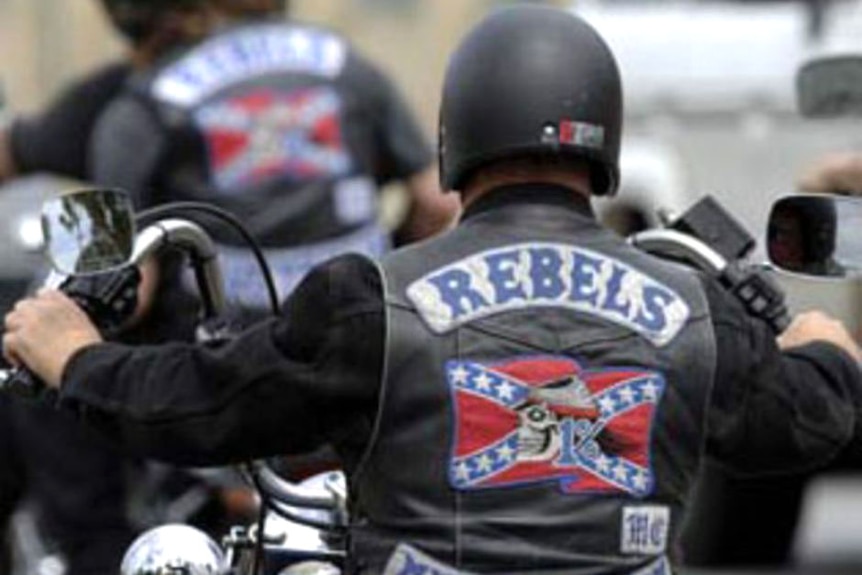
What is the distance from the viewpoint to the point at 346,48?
307 inches

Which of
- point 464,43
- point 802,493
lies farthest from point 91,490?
point 802,493

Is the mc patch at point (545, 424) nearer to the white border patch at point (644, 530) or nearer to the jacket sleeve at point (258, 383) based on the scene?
the white border patch at point (644, 530)

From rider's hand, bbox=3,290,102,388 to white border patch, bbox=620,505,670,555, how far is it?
750 millimetres

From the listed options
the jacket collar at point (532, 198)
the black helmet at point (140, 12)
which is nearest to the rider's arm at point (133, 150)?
the black helmet at point (140, 12)

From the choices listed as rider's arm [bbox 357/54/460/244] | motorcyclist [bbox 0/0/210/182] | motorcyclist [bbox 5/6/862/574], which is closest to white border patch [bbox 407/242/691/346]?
motorcyclist [bbox 5/6/862/574]

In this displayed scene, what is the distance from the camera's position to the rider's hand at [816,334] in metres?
4.81

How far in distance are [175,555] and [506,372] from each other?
A: 1.87ft

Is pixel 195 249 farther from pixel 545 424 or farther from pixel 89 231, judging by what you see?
pixel 545 424

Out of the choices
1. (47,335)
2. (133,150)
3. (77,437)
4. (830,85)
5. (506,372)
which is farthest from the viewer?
(77,437)

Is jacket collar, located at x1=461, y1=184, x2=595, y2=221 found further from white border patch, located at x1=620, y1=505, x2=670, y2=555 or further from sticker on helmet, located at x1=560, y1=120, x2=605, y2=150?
white border patch, located at x1=620, y1=505, x2=670, y2=555

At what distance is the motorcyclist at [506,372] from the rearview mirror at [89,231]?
0.28 ft

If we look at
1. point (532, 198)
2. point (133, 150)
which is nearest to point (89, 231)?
point (532, 198)

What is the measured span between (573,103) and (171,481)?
337cm

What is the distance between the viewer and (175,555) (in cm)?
475
